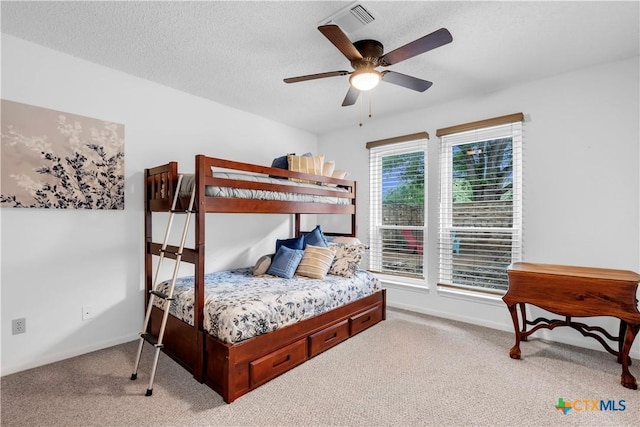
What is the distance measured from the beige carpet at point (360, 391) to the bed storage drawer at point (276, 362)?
62 millimetres

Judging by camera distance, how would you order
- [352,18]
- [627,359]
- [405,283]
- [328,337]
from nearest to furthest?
1. [352,18]
2. [627,359]
3. [328,337]
4. [405,283]

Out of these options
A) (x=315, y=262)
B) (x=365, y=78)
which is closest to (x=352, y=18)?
(x=365, y=78)

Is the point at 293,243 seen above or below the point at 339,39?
below

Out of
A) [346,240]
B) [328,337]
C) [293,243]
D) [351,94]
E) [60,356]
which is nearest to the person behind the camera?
[60,356]

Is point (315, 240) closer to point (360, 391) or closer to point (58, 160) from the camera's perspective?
point (360, 391)

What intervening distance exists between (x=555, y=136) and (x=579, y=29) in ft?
3.39

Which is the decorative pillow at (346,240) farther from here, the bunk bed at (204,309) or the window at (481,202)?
the window at (481,202)

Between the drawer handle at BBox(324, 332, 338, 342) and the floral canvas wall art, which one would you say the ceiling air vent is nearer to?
the floral canvas wall art

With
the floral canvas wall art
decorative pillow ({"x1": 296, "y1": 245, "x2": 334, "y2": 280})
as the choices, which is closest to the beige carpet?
decorative pillow ({"x1": 296, "y1": 245, "x2": 334, "y2": 280})

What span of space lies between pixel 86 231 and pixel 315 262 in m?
2.07

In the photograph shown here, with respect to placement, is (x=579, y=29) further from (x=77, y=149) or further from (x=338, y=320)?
(x=77, y=149)

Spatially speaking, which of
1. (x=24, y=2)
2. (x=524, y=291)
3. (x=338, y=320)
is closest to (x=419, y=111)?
(x=524, y=291)

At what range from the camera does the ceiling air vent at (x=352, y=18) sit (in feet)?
6.30

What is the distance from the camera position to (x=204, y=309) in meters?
2.26
